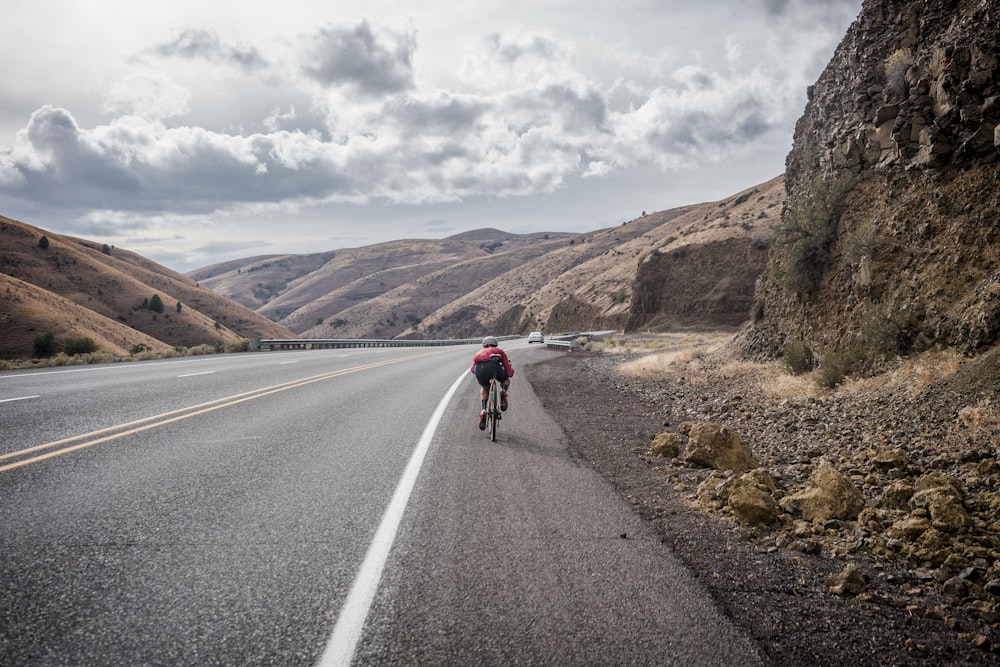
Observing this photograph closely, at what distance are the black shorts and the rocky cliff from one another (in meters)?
6.48

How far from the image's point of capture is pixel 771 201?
58.9m

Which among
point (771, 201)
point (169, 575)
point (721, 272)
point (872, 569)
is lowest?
point (872, 569)

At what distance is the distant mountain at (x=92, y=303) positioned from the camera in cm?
5162

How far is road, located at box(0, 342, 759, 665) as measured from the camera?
2.81m

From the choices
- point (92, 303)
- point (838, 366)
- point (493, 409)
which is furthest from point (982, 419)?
point (92, 303)

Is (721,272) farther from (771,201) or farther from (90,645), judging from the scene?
(90,645)

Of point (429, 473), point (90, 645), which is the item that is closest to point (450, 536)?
point (429, 473)

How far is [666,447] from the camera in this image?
7355 mm

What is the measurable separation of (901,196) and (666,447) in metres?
7.81

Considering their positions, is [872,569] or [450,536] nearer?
[872,569]

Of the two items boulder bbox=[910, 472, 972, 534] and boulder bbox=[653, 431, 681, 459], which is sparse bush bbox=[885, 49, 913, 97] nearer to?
boulder bbox=[653, 431, 681, 459]

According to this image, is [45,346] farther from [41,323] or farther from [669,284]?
[669,284]

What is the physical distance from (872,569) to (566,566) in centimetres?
227

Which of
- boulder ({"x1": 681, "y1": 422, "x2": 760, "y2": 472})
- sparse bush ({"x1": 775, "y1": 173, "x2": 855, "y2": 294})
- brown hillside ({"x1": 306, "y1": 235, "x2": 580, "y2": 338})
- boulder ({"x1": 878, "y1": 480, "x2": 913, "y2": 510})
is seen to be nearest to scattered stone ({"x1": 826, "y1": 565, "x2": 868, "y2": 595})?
boulder ({"x1": 878, "y1": 480, "x2": 913, "y2": 510})
